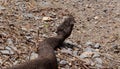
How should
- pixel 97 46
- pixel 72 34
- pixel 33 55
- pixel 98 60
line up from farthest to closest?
pixel 72 34, pixel 97 46, pixel 98 60, pixel 33 55

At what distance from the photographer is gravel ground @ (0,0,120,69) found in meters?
6.15

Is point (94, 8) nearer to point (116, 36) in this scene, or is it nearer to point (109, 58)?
point (116, 36)

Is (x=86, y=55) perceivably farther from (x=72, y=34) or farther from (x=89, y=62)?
(x=72, y=34)

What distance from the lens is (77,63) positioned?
626 centimetres

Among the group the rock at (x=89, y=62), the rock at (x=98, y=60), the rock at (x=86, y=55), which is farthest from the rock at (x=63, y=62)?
the rock at (x=98, y=60)

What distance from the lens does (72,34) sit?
8.12 meters

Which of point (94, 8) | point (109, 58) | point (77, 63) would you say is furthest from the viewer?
point (94, 8)

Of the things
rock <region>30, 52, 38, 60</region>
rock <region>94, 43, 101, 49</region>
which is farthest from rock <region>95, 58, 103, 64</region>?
rock <region>30, 52, 38, 60</region>

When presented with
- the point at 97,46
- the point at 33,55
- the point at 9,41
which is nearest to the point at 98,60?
the point at 97,46

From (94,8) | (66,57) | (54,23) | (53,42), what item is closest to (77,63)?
(66,57)

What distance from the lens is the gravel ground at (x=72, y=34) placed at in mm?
6152

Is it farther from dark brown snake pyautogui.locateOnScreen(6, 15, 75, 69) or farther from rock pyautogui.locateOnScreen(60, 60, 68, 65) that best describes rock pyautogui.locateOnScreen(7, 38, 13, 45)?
rock pyautogui.locateOnScreen(60, 60, 68, 65)

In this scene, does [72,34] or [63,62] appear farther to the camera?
[72,34]

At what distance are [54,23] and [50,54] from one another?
2311mm
